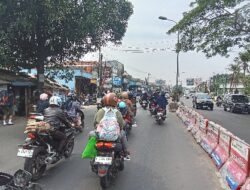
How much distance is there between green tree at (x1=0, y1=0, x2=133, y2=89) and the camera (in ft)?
74.7

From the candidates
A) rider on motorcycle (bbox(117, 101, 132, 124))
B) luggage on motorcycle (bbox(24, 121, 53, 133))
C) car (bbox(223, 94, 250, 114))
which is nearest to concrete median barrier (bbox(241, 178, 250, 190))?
luggage on motorcycle (bbox(24, 121, 53, 133))

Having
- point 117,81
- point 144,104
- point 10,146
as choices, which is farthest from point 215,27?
point 117,81

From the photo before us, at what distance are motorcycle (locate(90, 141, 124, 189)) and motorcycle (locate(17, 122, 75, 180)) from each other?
46.1 inches

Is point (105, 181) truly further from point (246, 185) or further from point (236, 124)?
point (236, 124)

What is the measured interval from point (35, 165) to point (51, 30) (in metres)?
17.9

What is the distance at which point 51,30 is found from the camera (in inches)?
984

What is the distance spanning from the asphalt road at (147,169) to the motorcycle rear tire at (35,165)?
0.15 meters

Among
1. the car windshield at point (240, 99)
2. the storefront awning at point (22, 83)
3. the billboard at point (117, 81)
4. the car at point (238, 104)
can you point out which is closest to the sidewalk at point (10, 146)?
the storefront awning at point (22, 83)

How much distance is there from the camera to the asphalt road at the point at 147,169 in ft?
25.9

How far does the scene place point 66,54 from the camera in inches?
1172

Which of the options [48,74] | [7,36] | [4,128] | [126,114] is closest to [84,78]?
[48,74]

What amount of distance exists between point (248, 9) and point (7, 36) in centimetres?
1614

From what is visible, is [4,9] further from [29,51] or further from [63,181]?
[63,181]

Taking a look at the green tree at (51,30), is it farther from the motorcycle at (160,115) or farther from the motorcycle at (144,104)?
the motorcycle at (160,115)
